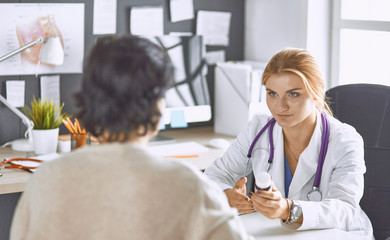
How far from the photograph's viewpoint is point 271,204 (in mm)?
1564

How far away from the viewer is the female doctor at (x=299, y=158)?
163 cm

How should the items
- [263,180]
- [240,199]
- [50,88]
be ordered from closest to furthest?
[263,180]
[240,199]
[50,88]

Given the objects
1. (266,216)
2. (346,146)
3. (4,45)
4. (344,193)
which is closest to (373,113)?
(346,146)

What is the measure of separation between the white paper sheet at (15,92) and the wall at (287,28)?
1255 mm

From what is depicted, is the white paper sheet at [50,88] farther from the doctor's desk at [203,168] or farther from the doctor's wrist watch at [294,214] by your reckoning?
the doctor's wrist watch at [294,214]

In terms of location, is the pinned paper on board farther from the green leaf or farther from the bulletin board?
the green leaf

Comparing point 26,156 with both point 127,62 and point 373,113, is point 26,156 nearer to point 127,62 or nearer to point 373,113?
point 373,113

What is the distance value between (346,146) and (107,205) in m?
1.05

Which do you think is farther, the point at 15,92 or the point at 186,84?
the point at 186,84

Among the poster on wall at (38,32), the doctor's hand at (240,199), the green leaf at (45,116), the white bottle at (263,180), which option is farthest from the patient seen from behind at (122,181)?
the poster on wall at (38,32)

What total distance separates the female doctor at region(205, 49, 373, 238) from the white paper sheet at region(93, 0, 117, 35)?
1054 millimetres

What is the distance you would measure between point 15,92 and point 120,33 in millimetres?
577

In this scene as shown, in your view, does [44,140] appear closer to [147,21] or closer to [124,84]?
[147,21]

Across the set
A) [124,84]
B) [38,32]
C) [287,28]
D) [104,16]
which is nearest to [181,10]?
[104,16]
